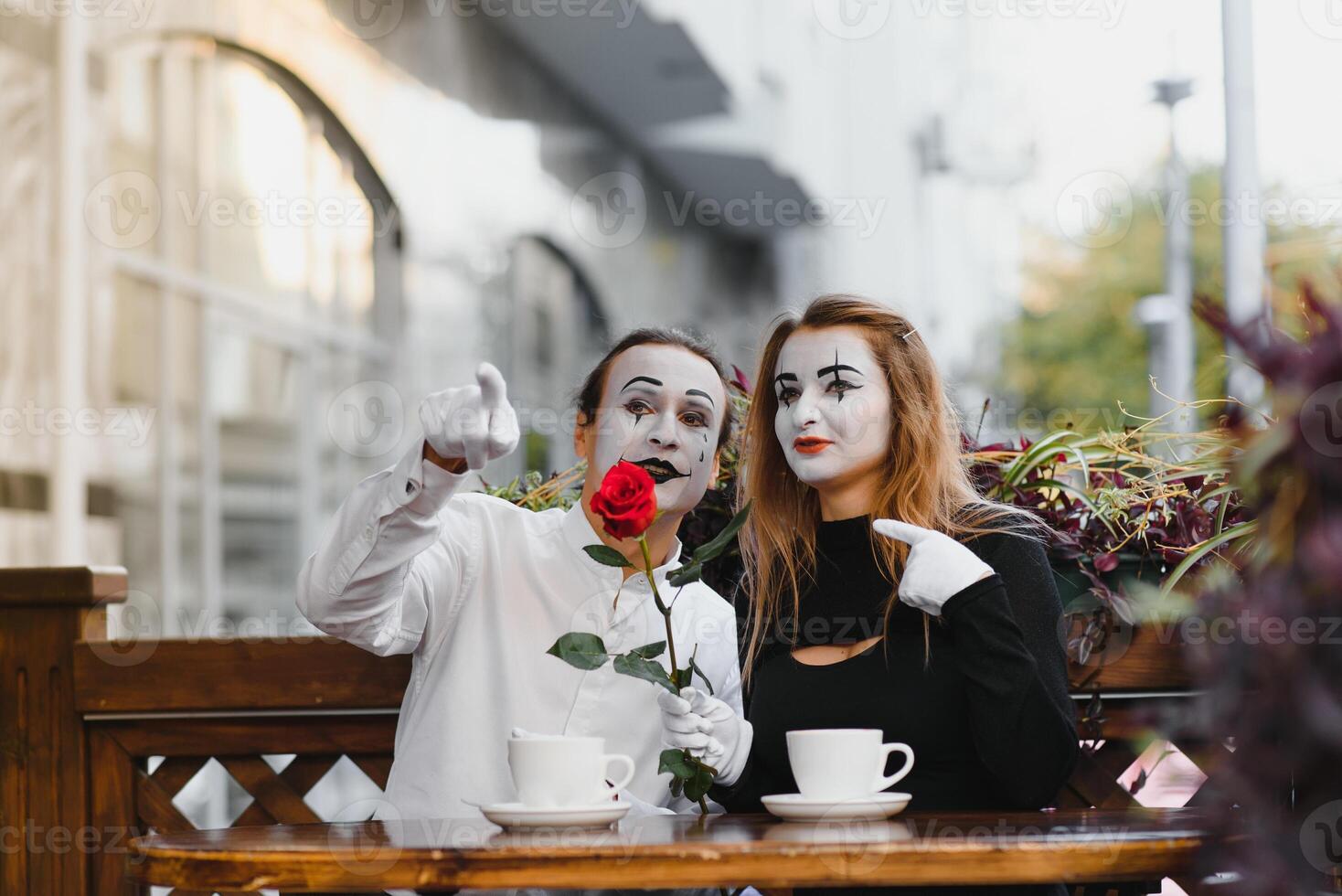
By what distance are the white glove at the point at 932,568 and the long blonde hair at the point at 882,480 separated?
236 mm

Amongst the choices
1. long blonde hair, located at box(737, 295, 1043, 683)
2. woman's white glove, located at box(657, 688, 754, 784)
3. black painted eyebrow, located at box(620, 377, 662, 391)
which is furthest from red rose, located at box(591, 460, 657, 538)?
black painted eyebrow, located at box(620, 377, 662, 391)

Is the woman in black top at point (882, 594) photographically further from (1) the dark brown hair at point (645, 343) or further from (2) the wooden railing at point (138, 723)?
(2) the wooden railing at point (138, 723)

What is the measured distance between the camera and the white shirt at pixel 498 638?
8.89 ft

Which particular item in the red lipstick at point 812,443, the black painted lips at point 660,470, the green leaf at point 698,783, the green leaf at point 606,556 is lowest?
the green leaf at point 698,783

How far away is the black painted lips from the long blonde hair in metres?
0.16

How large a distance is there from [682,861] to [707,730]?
1.73 feet

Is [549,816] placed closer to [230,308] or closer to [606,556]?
[606,556]

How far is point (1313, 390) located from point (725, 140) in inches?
487

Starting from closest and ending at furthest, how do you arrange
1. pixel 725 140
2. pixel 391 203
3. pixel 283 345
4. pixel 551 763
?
pixel 551 763, pixel 283 345, pixel 391 203, pixel 725 140

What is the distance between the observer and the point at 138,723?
120 inches

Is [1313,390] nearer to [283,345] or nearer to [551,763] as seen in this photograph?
[551,763]

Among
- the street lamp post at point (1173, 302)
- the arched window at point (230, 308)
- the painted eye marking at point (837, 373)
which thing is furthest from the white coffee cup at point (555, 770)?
the street lamp post at point (1173, 302)

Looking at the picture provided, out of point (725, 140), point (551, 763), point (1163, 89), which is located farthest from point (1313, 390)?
point (725, 140)

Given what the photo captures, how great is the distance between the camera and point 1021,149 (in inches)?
1220
